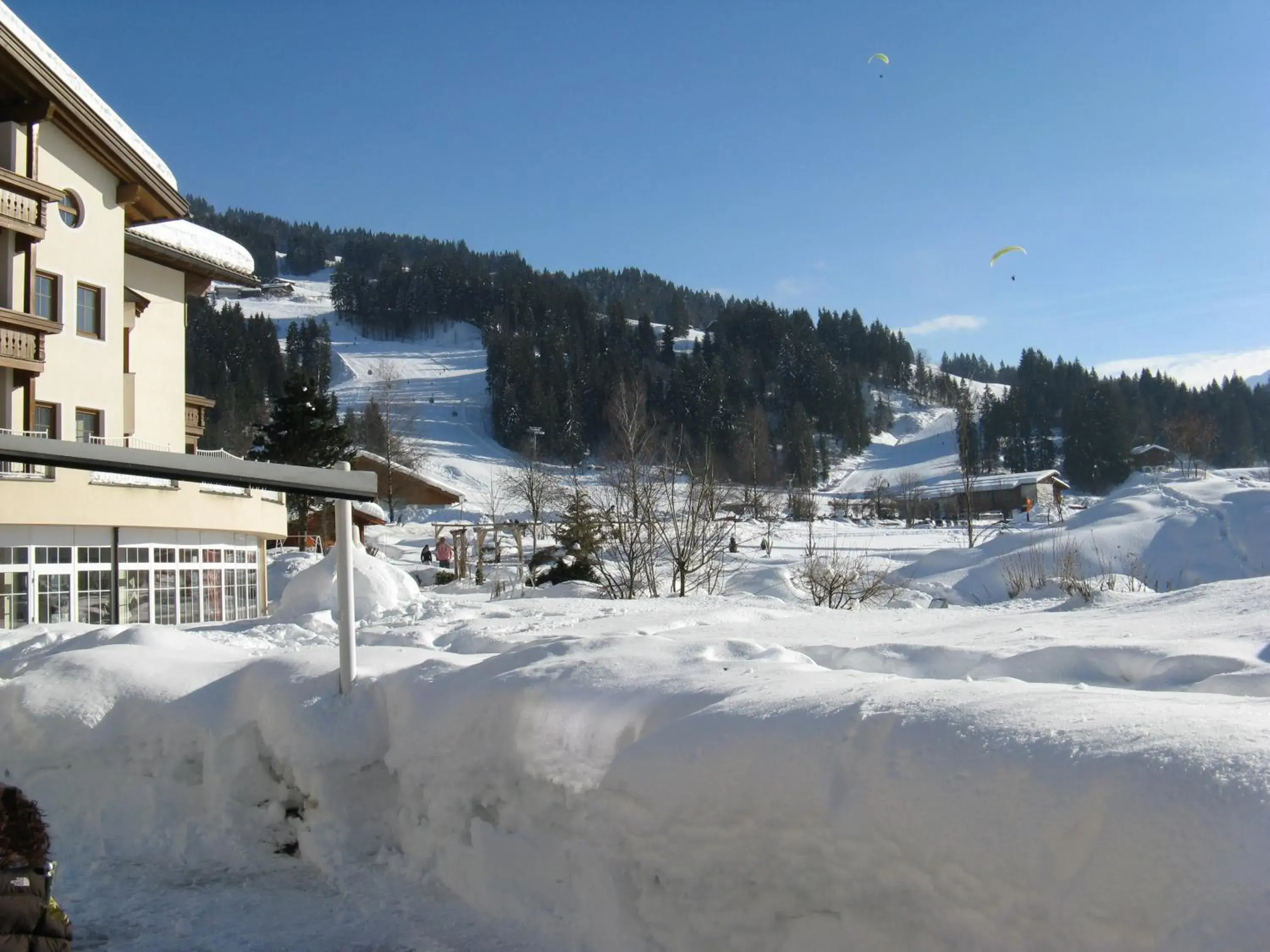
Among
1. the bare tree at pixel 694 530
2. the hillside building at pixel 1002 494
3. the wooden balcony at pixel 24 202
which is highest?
the wooden balcony at pixel 24 202

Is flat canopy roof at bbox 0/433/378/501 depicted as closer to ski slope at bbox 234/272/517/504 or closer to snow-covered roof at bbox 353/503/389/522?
snow-covered roof at bbox 353/503/389/522

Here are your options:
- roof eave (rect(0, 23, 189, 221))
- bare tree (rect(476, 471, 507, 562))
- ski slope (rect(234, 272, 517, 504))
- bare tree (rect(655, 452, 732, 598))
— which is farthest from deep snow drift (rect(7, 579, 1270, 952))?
ski slope (rect(234, 272, 517, 504))

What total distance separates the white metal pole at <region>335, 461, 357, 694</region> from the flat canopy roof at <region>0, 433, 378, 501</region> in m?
0.25

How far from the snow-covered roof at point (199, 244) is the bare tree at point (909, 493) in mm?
47954

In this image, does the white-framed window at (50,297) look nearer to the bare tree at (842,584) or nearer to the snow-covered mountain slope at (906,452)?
the bare tree at (842,584)

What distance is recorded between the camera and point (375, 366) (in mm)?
139750

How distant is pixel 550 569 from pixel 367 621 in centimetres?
1532

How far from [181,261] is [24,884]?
33432 millimetres

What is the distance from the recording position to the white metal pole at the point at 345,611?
604 cm

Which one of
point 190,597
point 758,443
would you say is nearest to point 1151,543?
point 190,597

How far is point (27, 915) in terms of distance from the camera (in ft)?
9.86

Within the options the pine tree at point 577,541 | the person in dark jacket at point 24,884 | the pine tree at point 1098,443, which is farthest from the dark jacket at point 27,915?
the pine tree at point 1098,443

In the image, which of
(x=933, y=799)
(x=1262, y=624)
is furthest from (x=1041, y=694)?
(x=1262, y=624)

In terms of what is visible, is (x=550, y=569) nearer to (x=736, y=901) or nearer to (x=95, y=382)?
(x=95, y=382)
